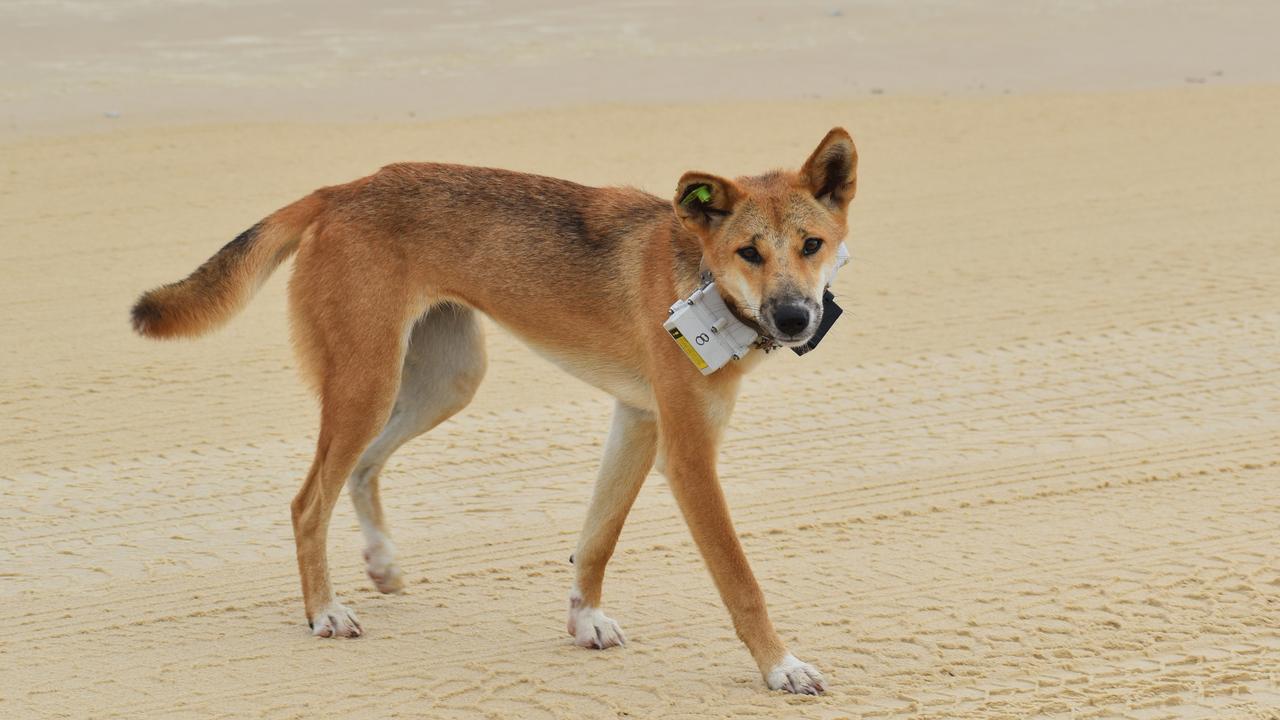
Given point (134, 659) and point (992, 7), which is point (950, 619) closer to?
point (134, 659)

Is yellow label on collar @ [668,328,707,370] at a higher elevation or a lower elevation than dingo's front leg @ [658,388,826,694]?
higher

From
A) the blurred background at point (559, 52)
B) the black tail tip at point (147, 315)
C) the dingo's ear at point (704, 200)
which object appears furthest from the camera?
the blurred background at point (559, 52)

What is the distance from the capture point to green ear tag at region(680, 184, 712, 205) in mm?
5406

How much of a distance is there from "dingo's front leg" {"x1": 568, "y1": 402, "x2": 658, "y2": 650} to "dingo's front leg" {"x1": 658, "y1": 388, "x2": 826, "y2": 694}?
0.42m

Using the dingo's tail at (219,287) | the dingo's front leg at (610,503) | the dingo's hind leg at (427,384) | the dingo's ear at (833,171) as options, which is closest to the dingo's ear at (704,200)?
the dingo's ear at (833,171)

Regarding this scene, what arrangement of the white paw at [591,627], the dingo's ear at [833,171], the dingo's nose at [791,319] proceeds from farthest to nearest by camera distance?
the white paw at [591,627]
the dingo's ear at [833,171]
the dingo's nose at [791,319]

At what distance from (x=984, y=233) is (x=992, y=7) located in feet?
42.7

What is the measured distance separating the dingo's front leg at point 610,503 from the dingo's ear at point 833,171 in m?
1.04

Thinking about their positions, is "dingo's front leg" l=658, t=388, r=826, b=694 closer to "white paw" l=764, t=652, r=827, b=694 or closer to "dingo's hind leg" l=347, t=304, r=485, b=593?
"white paw" l=764, t=652, r=827, b=694

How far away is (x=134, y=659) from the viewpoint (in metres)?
5.69

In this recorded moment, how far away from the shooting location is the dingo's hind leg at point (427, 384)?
21.1 ft

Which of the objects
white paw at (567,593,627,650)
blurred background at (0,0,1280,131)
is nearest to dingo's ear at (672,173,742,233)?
white paw at (567,593,627,650)

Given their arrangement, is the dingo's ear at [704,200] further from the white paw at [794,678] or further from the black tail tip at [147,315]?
the black tail tip at [147,315]

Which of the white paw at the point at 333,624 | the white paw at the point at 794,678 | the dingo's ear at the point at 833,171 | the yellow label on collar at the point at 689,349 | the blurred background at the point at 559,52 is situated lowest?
the blurred background at the point at 559,52
